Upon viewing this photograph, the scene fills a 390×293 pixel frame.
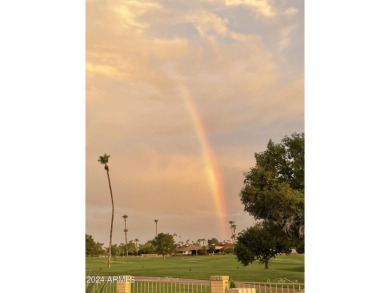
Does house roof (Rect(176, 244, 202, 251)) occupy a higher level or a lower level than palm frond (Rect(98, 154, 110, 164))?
lower

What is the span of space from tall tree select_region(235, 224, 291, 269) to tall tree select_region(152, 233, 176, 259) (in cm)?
154

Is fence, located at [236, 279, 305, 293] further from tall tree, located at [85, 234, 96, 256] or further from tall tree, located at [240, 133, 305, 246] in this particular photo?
tall tree, located at [85, 234, 96, 256]

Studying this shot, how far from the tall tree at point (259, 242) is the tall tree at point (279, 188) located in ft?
0.65

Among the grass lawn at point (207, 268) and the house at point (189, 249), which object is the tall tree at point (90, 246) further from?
the house at point (189, 249)

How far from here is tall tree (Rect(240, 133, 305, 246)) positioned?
39.2 ft

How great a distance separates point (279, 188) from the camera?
1215 centimetres

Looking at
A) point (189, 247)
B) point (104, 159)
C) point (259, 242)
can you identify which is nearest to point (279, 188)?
point (259, 242)

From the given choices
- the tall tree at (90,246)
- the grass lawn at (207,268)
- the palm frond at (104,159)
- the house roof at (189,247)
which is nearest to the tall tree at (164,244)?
the house roof at (189,247)

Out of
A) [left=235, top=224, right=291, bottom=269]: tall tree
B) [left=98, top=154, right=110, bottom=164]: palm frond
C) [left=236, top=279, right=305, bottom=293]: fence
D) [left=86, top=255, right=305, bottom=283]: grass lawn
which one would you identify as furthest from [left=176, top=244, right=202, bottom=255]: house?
[left=98, top=154, right=110, bottom=164]: palm frond

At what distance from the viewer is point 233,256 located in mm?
12406

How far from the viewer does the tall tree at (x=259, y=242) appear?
12.2m
